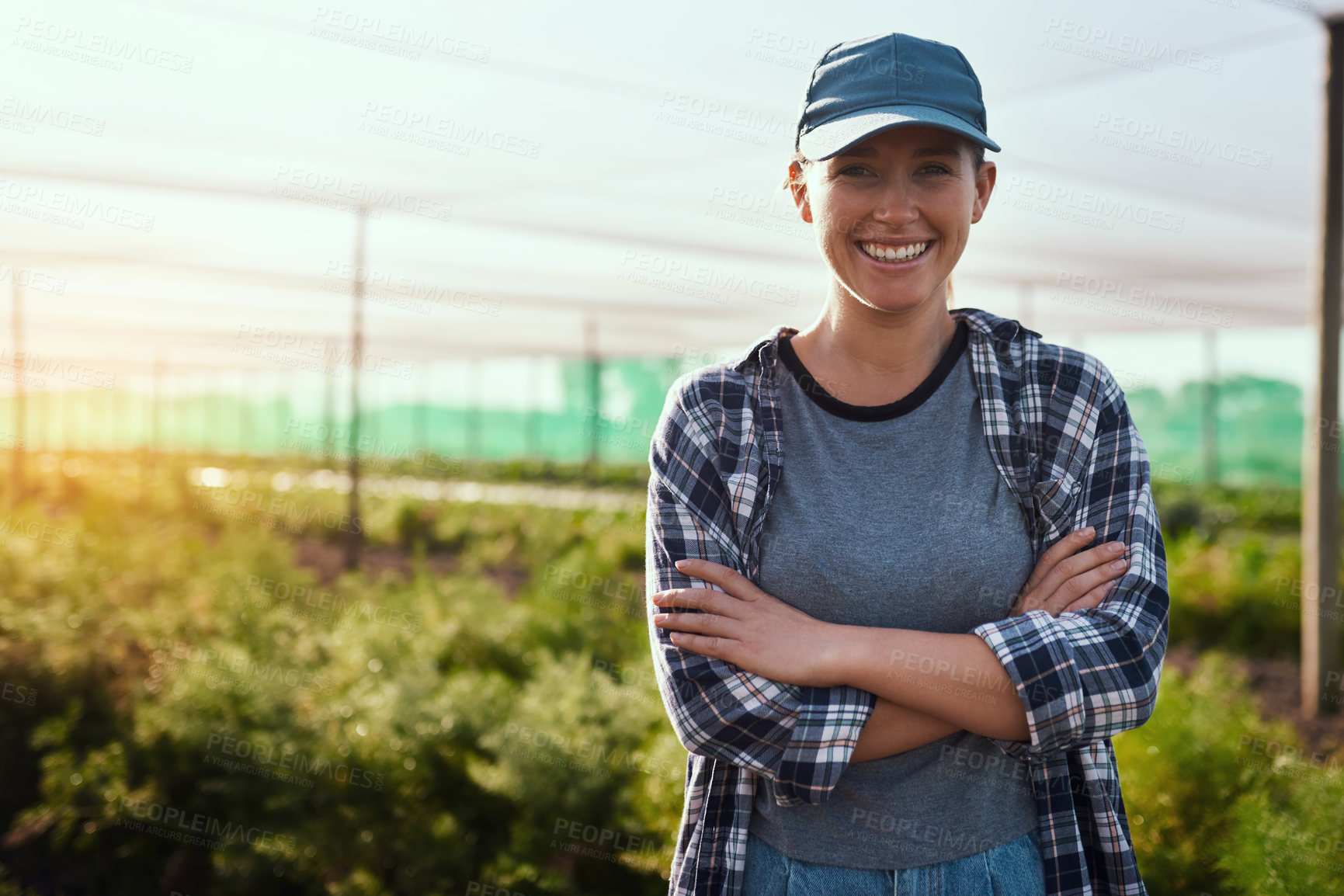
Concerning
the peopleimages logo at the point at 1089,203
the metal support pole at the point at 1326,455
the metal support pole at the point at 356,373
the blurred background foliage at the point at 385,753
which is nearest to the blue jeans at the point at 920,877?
the blurred background foliage at the point at 385,753

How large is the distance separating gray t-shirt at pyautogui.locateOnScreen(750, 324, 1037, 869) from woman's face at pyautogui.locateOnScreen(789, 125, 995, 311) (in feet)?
0.54

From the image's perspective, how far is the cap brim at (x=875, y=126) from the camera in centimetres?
122

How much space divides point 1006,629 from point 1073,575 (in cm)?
14

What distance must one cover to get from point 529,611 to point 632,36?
111 inches

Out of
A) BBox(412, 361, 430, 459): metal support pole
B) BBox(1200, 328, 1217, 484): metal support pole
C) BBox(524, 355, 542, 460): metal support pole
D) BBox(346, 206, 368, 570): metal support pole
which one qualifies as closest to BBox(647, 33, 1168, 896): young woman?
BBox(346, 206, 368, 570): metal support pole

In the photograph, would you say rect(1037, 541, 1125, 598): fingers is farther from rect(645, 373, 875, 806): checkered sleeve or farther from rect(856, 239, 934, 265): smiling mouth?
rect(856, 239, 934, 265): smiling mouth

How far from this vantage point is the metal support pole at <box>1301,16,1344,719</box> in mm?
4512

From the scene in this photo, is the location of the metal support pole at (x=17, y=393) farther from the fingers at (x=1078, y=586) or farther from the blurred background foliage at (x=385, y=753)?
the fingers at (x=1078, y=586)

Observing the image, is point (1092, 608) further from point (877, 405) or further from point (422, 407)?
point (422, 407)

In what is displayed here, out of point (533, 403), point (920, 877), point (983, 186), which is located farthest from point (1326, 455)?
point (533, 403)

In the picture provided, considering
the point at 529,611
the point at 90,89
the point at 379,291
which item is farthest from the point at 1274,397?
the point at 90,89

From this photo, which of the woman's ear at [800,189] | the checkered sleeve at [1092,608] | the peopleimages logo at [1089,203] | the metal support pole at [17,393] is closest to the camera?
the checkered sleeve at [1092,608]

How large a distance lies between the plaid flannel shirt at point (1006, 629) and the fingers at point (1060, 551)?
1.4 inches

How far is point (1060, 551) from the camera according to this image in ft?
4.27
